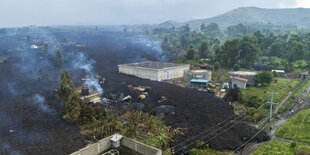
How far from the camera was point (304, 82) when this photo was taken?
42.9 meters

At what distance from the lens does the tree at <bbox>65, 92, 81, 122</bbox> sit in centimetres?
2557

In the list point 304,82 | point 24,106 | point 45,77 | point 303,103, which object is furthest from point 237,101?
point 45,77

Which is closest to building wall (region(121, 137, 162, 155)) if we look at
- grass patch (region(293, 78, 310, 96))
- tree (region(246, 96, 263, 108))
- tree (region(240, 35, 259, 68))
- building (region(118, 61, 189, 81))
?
tree (region(246, 96, 263, 108))

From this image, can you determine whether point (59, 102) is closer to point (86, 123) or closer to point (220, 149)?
point (86, 123)

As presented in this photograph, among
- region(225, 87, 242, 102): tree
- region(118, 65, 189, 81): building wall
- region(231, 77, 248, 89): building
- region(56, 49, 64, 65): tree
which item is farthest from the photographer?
region(56, 49, 64, 65): tree

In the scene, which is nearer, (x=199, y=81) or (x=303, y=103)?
(x=303, y=103)

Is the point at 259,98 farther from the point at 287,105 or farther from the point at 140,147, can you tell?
the point at 140,147

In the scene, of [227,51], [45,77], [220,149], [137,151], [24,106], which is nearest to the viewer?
[137,151]

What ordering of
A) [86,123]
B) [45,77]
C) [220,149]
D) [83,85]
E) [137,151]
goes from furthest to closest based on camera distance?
[45,77] → [83,85] → [86,123] → [220,149] → [137,151]

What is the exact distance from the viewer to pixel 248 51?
55.2m

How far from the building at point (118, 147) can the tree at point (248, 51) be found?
47013 mm

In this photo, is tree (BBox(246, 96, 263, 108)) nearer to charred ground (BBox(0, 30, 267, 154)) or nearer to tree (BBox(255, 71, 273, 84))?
charred ground (BBox(0, 30, 267, 154))

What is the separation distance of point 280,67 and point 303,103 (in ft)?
97.9

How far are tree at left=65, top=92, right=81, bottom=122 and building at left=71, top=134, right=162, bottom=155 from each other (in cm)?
934
